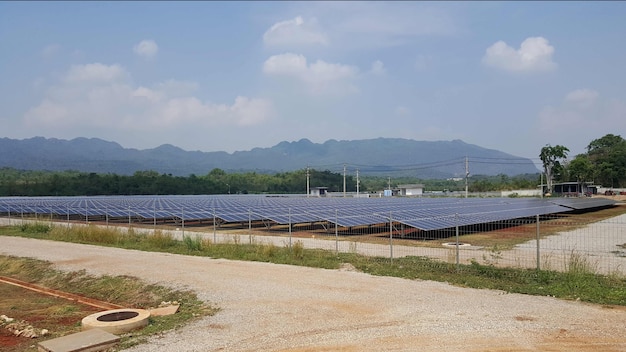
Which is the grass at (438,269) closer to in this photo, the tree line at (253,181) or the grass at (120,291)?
the grass at (120,291)

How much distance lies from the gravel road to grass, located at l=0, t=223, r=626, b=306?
0.66 meters

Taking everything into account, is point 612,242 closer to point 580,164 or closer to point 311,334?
point 311,334

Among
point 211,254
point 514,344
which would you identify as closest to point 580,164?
point 211,254

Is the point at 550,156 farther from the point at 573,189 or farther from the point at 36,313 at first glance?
the point at 36,313

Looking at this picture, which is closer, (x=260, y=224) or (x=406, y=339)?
(x=406, y=339)

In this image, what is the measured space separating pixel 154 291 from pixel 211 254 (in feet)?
20.9

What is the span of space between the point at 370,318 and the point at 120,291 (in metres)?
7.21

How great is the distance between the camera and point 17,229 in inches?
1238

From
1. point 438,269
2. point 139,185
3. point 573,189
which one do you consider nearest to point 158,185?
point 139,185

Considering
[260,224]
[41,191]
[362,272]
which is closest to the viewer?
[362,272]

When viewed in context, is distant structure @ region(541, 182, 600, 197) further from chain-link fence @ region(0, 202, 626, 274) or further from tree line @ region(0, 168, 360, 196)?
chain-link fence @ region(0, 202, 626, 274)

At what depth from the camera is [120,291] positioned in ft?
42.3

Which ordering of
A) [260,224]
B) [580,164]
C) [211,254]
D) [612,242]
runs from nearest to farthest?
1. [211,254]
2. [612,242]
3. [260,224]
4. [580,164]

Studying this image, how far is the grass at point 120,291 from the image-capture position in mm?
9539
